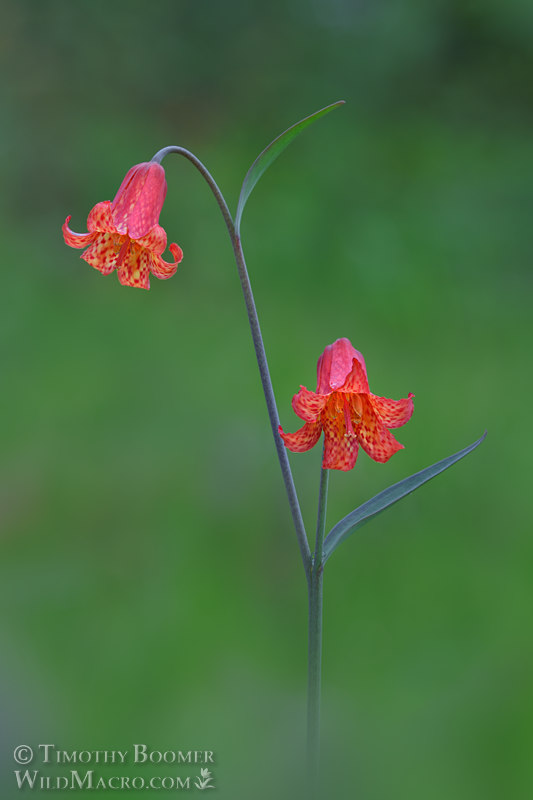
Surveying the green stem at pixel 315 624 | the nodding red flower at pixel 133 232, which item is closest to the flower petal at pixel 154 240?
the nodding red flower at pixel 133 232

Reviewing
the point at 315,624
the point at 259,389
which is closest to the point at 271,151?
the point at 315,624

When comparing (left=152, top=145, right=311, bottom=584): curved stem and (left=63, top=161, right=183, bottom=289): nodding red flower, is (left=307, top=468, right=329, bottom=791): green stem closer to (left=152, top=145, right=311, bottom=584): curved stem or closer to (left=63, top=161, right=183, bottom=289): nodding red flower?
(left=152, top=145, right=311, bottom=584): curved stem

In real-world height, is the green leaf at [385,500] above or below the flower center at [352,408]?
below

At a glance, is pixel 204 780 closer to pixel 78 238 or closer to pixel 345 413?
pixel 345 413

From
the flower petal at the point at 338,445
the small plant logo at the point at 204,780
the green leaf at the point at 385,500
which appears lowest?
the small plant logo at the point at 204,780

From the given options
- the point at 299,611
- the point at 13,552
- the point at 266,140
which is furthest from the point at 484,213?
the point at 13,552

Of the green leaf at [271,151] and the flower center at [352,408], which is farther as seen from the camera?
the flower center at [352,408]

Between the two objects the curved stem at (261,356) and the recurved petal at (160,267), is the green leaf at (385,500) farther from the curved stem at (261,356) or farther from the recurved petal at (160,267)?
the recurved petal at (160,267)
